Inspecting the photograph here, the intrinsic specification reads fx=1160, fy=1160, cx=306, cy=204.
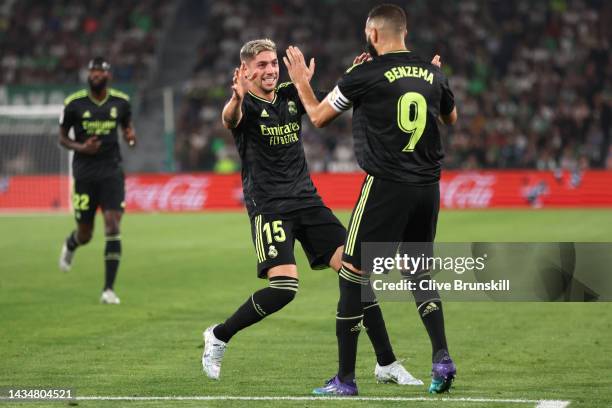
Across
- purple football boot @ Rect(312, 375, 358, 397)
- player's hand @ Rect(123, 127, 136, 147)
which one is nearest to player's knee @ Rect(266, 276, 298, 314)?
purple football boot @ Rect(312, 375, 358, 397)

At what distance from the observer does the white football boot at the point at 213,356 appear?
826cm

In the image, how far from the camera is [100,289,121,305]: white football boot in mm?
13484

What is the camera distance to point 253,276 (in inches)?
647

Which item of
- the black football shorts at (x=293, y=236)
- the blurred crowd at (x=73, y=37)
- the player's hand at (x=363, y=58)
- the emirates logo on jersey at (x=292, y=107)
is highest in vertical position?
the blurred crowd at (x=73, y=37)

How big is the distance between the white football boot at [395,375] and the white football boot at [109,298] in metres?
5.92

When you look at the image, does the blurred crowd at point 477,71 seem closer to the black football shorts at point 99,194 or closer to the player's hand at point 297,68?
the black football shorts at point 99,194

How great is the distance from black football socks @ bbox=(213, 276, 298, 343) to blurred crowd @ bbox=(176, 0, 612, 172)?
24504 mm

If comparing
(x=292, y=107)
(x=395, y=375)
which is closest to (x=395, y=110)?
(x=292, y=107)

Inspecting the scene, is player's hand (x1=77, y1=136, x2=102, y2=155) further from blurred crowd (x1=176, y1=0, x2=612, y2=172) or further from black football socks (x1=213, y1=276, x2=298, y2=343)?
blurred crowd (x1=176, y1=0, x2=612, y2=172)

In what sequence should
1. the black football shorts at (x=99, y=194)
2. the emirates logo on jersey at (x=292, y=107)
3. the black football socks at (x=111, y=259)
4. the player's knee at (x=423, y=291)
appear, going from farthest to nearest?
the black football shorts at (x=99, y=194) < the black football socks at (x=111, y=259) < the emirates logo on jersey at (x=292, y=107) < the player's knee at (x=423, y=291)

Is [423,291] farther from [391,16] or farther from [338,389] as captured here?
[391,16]

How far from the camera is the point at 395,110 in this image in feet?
24.5

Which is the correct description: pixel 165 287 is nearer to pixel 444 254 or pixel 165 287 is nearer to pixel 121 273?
pixel 121 273

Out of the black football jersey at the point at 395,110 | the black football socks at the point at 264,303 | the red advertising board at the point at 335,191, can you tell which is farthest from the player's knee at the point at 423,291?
the red advertising board at the point at 335,191
